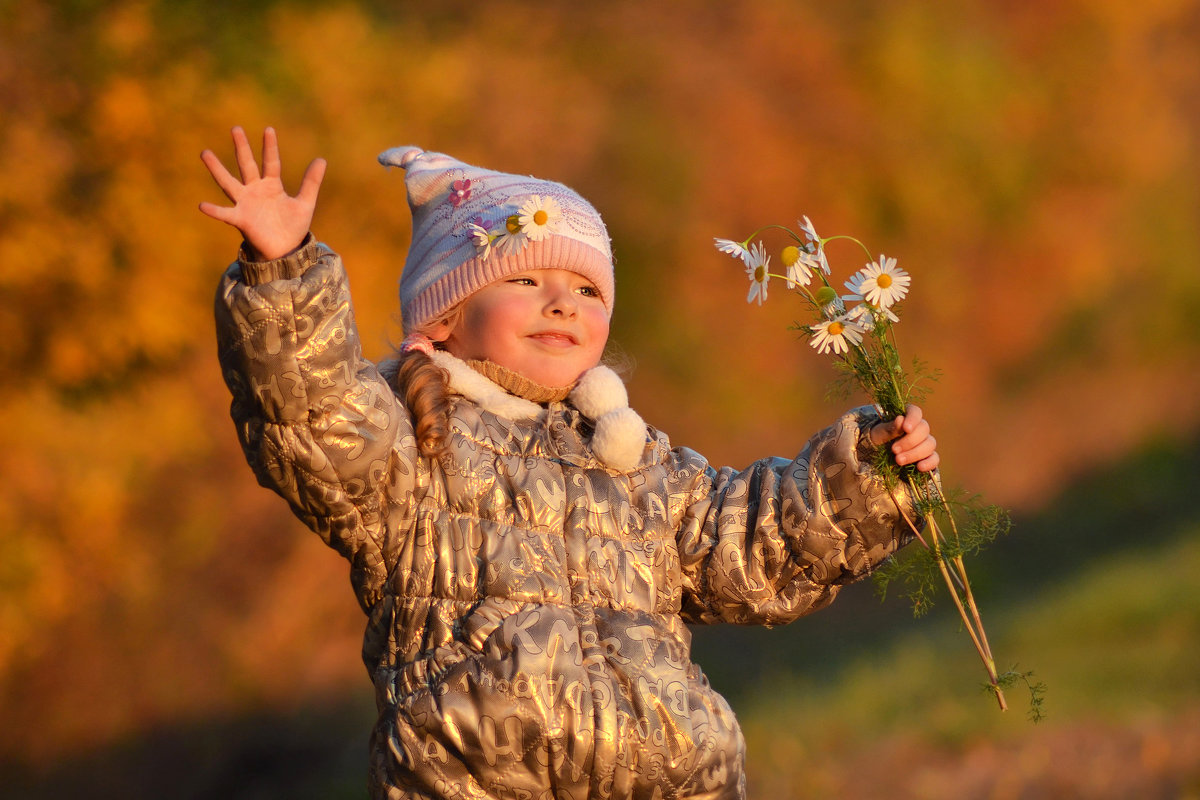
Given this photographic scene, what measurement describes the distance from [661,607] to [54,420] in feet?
12.1

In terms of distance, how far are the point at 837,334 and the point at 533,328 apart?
633 millimetres

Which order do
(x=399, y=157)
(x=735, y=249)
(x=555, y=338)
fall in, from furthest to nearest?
1. (x=399, y=157)
2. (x=555, y=338)
3. (x=735, y=249)

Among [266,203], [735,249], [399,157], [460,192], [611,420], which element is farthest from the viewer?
[399,157]

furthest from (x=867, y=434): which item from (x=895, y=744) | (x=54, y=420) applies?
(x=54, y=420)

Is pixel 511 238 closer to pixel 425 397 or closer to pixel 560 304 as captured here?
pixel 560 304

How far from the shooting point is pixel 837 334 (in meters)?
2.51

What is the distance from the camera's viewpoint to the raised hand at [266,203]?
6.87 feet

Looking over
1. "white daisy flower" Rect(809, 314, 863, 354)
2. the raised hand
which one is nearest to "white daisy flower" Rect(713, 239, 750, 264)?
"white daisy flower" Rect(809, 314, 863, 354)

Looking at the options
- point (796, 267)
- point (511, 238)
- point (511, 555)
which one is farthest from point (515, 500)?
point (796, 267)

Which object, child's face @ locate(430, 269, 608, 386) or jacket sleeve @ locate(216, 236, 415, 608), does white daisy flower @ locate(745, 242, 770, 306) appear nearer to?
child's face @ locate(430, 269, 608, 386)

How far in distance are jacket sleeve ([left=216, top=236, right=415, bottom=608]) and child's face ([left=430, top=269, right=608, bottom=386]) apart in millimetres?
362

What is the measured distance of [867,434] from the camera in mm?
2578

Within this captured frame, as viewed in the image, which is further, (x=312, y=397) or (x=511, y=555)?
(x=511, y=555)

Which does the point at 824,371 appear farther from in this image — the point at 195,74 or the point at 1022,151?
the point at 195,74
